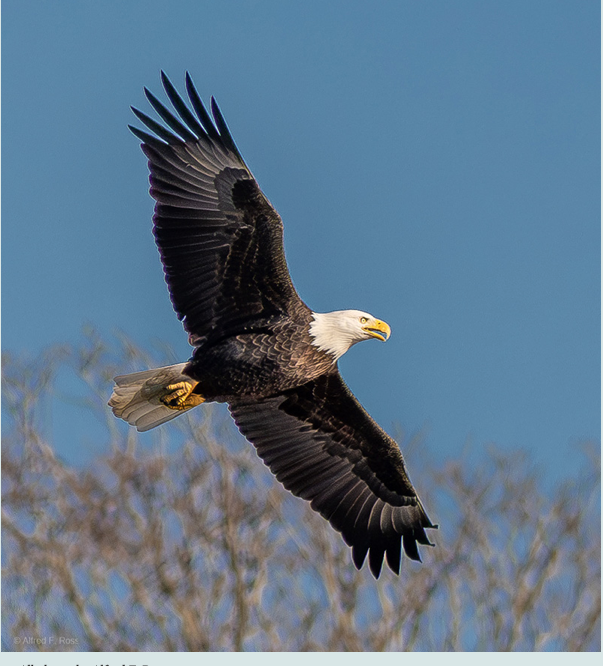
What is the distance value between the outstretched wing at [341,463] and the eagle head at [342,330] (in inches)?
25.9

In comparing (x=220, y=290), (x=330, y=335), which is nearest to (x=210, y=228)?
(x=220, y=290)

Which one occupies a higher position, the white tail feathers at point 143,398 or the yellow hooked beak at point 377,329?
the yellow hooked beak at point 377,329

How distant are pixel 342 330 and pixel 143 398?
5.18 feet

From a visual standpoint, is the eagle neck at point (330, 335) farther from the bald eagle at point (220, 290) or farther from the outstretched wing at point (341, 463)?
the outstretched wing at point (341, 463)

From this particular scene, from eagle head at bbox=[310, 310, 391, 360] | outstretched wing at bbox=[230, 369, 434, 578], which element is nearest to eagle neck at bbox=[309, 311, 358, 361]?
eagle head at bbox=[310, 310, 391, 360]

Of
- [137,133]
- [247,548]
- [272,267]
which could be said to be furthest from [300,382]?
[247,548]

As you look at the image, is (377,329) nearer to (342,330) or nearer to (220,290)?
(342,330)

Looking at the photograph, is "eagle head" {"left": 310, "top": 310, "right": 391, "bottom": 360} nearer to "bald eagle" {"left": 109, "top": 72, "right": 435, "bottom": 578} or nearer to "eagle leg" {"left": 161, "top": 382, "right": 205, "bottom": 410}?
"bald eagle" {"left": 109, "top": 72, "right": 435, "bottom": 578}

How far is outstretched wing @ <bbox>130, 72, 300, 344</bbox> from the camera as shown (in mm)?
8859

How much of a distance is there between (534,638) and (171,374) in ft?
25.0

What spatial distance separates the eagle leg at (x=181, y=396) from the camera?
9102 mm

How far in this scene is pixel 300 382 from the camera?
912 centimetres

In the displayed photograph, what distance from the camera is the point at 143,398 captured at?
9.37 meters

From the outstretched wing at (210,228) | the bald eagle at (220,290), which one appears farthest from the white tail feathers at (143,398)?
the outstretched wing at (210,228)
